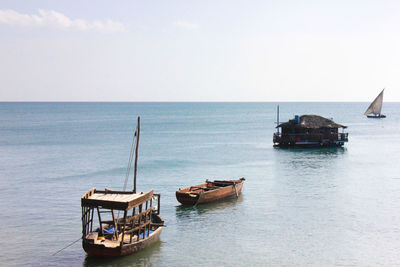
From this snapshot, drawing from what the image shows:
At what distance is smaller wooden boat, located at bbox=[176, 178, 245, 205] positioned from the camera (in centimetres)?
3422

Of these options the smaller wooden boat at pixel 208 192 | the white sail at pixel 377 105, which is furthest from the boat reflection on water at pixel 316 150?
the white sail at pixel 377 105

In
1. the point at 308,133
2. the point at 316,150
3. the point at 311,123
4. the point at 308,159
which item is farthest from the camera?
the point at 308,133

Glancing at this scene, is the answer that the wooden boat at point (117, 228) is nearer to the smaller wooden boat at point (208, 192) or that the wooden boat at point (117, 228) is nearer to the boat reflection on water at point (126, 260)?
the boat reflection on water at point (126, 260)

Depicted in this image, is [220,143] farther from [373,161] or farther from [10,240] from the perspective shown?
[10,240]

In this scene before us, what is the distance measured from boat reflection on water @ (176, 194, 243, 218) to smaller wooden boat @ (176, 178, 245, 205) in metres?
0.32

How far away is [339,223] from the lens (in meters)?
30.1

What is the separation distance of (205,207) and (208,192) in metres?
1.23

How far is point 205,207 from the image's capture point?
34438 mm

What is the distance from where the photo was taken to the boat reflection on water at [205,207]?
108ft

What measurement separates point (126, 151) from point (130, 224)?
47.5 m

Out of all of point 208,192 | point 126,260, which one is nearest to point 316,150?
point 208,192

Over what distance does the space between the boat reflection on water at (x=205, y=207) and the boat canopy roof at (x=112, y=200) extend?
8.43 meters

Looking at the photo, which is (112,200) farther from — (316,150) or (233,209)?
(316,150)

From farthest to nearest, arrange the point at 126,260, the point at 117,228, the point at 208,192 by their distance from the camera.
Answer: the point at 208,192, the point at 117,228, the point at 126,260
